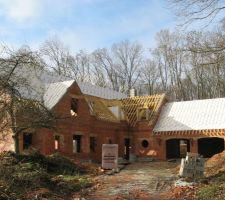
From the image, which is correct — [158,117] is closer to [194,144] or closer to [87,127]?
[194,144]

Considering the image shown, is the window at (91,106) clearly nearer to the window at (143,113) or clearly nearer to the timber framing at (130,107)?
the timber framing at (130,107)

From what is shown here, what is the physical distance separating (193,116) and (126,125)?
6307mm

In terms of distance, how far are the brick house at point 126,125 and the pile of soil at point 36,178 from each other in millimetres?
5683

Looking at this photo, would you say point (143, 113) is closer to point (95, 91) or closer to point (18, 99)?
point (95, 91)

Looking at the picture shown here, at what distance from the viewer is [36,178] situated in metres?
17.5

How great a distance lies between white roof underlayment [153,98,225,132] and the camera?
35.9 metres

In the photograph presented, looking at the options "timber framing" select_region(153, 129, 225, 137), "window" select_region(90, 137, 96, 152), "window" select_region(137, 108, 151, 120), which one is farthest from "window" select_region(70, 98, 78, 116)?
"timber framing" select_region(153, 129, 225, 137)

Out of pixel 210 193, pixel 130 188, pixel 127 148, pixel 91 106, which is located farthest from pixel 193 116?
pixel 210 193

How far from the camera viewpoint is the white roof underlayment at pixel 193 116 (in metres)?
35.9

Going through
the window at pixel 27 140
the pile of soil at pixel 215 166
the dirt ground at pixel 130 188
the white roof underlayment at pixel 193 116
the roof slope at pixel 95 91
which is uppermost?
the roof slope at pixel 95 91

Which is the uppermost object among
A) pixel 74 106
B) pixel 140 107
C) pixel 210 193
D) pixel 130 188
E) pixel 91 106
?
pixel 140 107

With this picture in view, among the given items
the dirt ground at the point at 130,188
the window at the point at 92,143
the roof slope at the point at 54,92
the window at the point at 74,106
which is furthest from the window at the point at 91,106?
the dirt ground at the point at 130,188

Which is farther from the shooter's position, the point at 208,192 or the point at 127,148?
the point at 127,148

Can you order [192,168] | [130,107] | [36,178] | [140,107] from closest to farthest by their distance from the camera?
[36,178]
[192,168]
[140,107]
[130,107]
